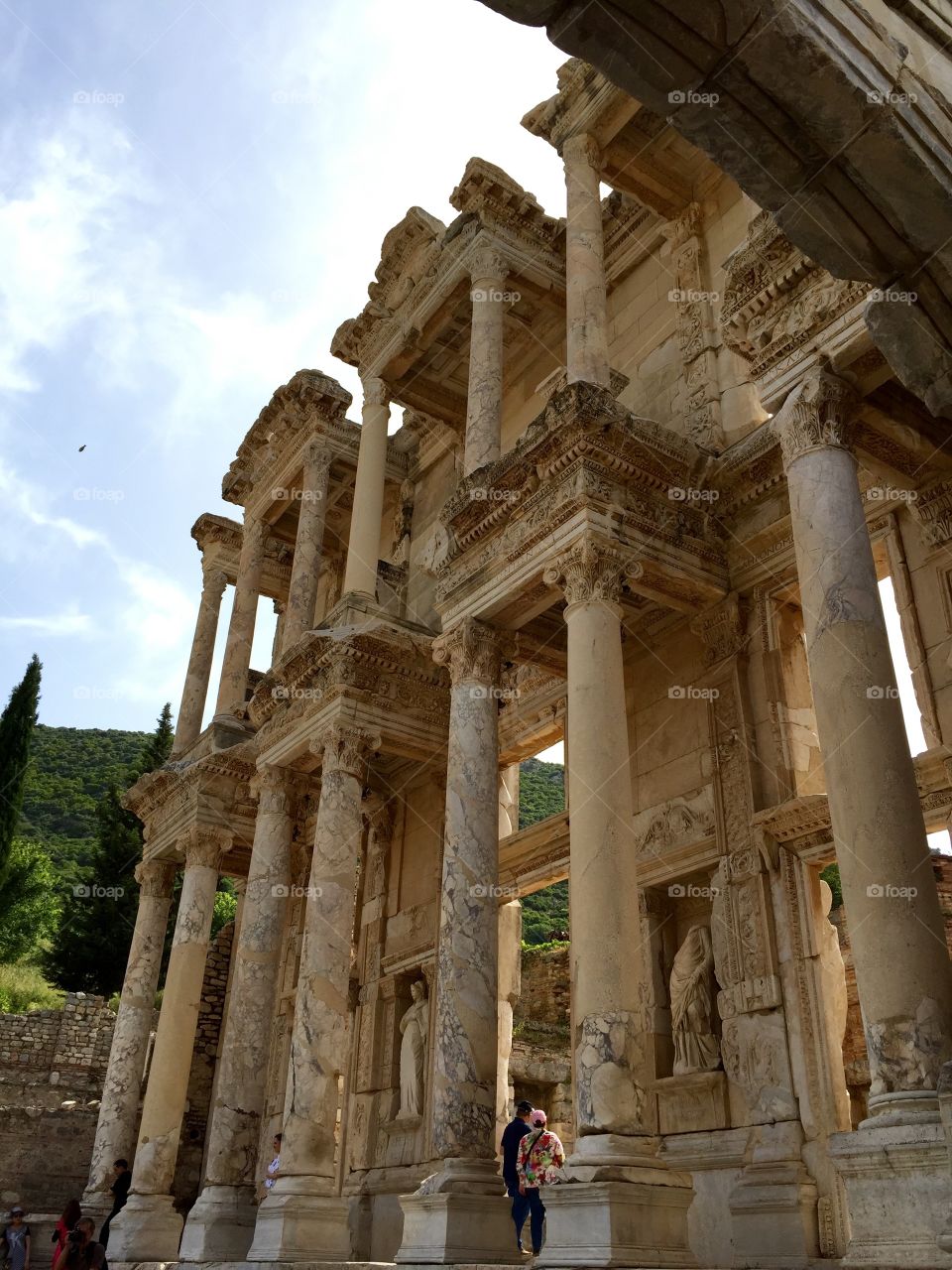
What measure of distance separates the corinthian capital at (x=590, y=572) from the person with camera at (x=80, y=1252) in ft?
30.4

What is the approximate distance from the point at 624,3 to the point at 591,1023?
7676 mm

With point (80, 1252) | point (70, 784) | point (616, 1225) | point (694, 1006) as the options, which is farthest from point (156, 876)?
point (70, 784)

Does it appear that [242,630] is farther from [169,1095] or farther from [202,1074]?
[202,1074]

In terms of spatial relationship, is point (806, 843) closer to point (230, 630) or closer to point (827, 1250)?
point (827, 1250)

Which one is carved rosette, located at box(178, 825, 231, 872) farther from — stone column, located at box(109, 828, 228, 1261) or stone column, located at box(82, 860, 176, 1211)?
stone column, located at box(82, 860, 176, 1211)

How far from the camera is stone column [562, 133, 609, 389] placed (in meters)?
13.3

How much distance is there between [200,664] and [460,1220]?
568 inches

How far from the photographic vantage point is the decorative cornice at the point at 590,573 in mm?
11523

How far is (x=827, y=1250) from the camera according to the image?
32.3 ft

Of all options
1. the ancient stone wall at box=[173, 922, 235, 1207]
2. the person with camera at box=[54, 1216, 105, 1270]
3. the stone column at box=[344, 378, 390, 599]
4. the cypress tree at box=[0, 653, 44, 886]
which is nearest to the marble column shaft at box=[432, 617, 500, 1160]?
the stone column at box=[344, 378, 390, 599]

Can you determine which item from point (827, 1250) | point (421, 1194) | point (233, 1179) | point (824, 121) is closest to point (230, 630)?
point (233, 1179)

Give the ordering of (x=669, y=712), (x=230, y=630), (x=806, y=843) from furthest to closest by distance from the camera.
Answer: (x=230, y=630) → (x=669, y=712) → (x=806, y=843)

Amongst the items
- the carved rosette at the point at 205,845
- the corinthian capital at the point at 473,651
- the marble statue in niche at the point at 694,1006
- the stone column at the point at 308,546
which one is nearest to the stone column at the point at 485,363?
the corinthian capital at the point at 473,651

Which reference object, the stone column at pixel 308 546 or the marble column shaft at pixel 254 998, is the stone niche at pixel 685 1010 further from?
the stone column at pixel 308 546
